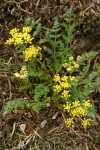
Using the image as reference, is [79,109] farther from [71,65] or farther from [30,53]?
[30,53]

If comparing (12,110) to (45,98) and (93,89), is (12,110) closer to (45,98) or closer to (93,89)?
(45,98)

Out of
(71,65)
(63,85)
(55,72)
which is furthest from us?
(55,72)

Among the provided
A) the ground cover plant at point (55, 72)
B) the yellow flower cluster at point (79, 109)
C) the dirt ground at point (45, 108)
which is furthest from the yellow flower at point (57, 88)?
the dirt ground at point (45, 108)

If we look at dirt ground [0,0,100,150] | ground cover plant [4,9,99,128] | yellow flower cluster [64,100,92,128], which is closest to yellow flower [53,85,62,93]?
ground cover plant [4,9,99,128]

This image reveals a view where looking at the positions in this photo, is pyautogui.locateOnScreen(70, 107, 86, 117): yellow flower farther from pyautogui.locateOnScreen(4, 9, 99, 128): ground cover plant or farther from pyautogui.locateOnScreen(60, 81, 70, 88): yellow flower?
pyautogui.locateOnScreen(60, 81, 70, 88): yellow flower

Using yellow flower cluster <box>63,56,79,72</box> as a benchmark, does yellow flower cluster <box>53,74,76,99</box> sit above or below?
below

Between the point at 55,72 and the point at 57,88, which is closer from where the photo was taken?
the point at 57,88

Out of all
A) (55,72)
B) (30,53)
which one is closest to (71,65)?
(55,72)

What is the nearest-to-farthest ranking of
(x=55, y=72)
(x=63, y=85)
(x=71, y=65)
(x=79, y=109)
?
(x=79, y=109) < (x=63, y=85) < (x=71, y=65) < (x=55, y=72)
